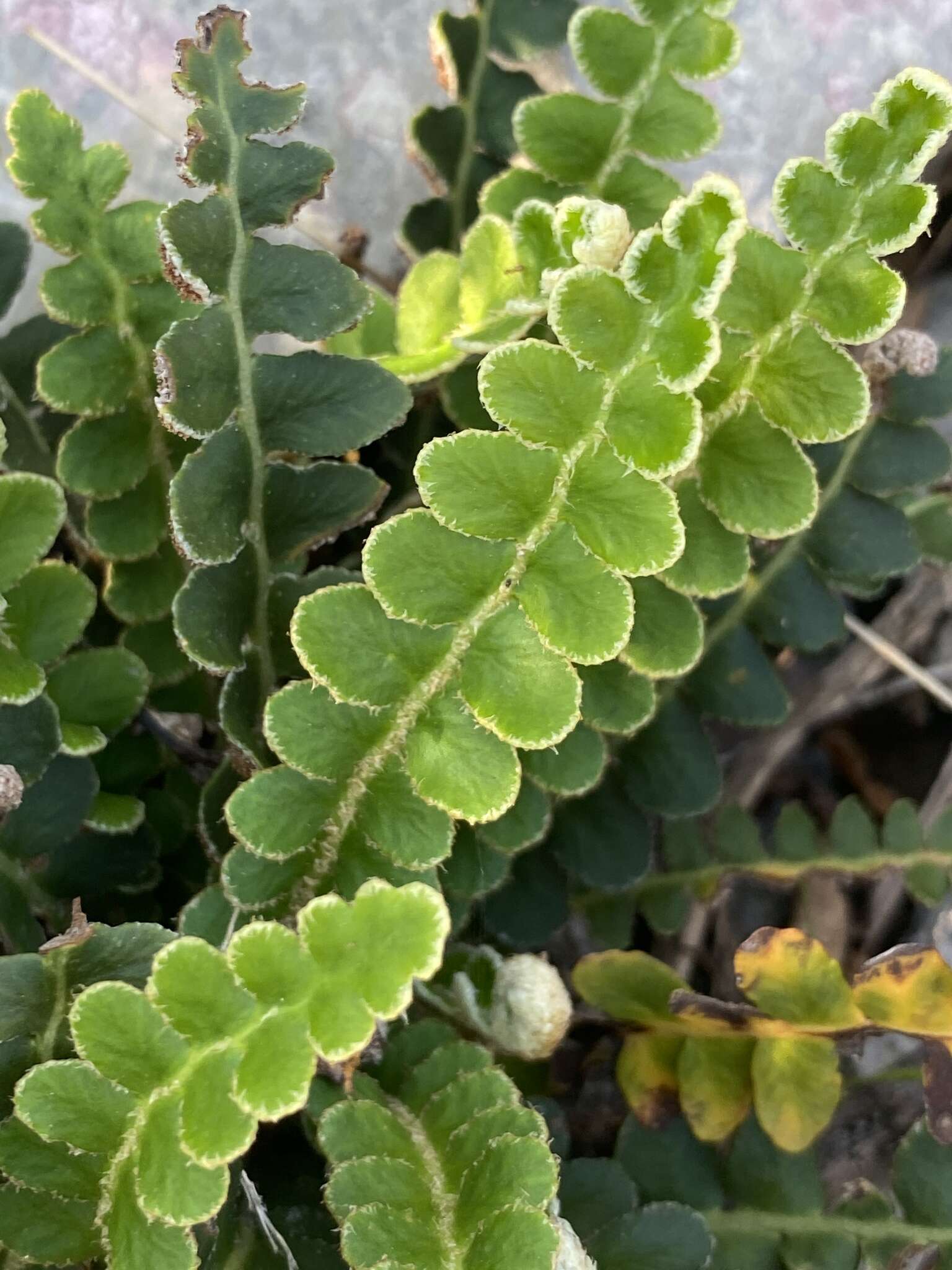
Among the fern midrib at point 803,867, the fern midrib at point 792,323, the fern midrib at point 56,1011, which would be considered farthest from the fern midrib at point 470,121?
the fern midrib at point 56,1011

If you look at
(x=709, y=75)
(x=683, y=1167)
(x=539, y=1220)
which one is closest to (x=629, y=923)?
(x=683, y=1167)

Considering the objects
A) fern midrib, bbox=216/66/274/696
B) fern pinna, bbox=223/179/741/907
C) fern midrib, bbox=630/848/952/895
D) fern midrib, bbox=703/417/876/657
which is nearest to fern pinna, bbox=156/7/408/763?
fern midrib, bbox=216/66/274/696

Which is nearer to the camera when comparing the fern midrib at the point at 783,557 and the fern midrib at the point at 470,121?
the fern midrib at the point at 783,557

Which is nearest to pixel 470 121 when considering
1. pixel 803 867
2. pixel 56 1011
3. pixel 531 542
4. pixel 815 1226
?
pixel 531 542

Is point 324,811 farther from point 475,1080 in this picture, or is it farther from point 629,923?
point 629,923

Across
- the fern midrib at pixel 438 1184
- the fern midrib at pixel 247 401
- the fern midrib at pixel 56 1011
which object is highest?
the fern midrib at pixel 247 401

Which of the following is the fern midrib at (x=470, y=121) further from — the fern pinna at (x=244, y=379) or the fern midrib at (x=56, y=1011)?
the fern midrib at (x=56, y=1011)

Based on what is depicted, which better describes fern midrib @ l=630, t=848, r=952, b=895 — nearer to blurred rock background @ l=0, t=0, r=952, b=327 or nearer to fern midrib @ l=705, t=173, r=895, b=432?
fern midrib @ l=705, t=173, r=895, b=432
